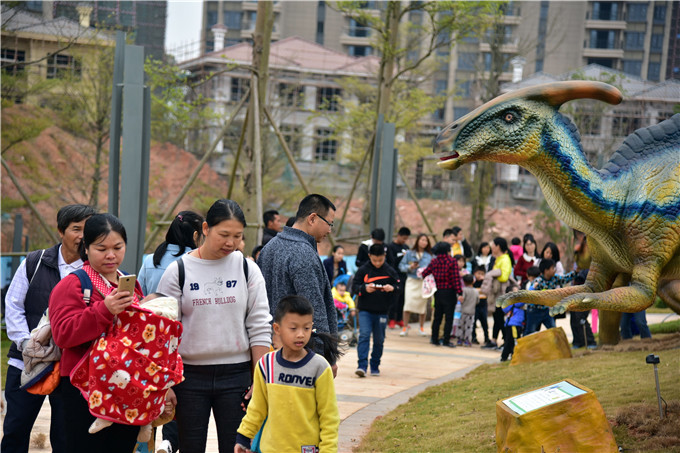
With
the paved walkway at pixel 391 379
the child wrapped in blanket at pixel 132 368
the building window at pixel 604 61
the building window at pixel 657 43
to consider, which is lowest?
the paved walkway at pixel 391 379

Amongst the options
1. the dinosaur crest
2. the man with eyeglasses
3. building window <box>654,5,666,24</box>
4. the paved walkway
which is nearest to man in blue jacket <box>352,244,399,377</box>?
the paved walkway

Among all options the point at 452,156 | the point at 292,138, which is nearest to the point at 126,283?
the point at 452,156

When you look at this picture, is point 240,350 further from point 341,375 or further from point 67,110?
point 67,110

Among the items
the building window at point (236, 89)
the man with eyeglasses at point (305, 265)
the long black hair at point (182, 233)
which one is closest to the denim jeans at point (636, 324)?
the man with eyeglasses at point (305, 265)

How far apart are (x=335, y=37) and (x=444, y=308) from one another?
47.4m

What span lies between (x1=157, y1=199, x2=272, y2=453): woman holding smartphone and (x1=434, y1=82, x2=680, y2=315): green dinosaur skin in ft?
6.41

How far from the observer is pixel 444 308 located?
13102mm

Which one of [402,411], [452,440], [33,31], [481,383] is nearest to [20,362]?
[452,440]

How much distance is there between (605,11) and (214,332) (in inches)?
2171

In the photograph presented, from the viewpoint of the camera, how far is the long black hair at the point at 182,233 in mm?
5113

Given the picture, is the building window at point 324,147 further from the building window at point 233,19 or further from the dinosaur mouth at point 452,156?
the dinosaur mouth at point 452,156

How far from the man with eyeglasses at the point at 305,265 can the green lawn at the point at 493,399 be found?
1911 mm

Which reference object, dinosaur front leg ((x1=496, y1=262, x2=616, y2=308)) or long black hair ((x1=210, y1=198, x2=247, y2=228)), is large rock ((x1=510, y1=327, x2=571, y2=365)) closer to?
dinosaur front leg ((x1=496, y1=262, x2=616, y2=308))

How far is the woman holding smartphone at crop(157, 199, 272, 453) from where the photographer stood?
169 inches
